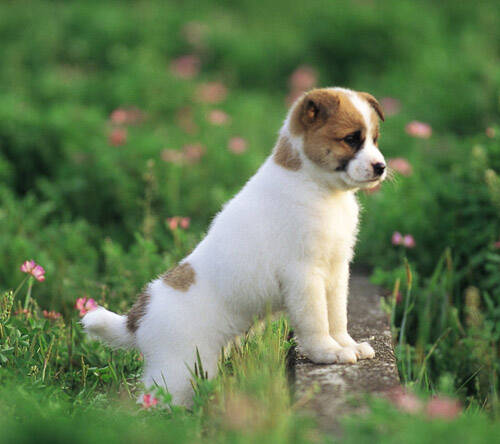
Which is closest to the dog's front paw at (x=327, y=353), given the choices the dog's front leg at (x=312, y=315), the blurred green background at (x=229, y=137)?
the dog's front leg at (x=312, y=315)

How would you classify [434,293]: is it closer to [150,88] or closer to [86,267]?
[86,267]

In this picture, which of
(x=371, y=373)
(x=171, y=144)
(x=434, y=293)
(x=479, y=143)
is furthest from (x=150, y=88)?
(x=371, y=373)

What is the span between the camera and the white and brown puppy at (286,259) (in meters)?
3.24

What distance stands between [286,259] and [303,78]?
19.5ft

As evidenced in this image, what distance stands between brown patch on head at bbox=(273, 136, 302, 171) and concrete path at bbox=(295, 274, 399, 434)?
0.91m

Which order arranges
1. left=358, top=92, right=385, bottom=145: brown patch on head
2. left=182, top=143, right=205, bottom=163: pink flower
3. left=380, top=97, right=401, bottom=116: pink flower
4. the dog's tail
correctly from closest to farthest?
1. left=358, top=92, right=385, bottom=145: brown patch on head
2. the dog's tail
3. left=182, top=143, right=205, bottom=163: pink flower
4. left=380, top=97, right=401, bottom=116: pink flower

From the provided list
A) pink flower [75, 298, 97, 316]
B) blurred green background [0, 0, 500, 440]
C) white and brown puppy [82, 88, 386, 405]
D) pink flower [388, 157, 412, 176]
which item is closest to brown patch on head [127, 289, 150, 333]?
white and brown puppy [82, 88, 386, 405]

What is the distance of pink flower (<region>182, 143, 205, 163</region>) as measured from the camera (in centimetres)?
623

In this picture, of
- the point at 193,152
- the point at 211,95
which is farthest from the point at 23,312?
the point at 211,95

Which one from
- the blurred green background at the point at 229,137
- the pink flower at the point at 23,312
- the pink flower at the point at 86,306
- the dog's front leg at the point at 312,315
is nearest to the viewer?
the dog's front leg at the point at 312,315

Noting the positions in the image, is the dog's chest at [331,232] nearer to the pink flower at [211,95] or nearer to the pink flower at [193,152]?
the pink flower at [193,152]

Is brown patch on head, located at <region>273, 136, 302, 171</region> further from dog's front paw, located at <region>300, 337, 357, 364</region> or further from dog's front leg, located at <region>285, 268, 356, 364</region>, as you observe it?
dog's front paw, located at <region>300, 337, 357, 364</region>

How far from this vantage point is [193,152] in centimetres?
622

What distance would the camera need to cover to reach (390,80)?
9.01 m
